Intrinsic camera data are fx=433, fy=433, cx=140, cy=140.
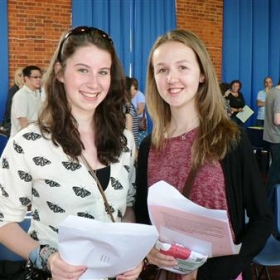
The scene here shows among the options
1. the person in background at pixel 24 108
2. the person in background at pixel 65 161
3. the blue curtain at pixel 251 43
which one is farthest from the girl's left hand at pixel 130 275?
the blue curtain at pixel 251 43

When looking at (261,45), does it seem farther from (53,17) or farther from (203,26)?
(53,17)

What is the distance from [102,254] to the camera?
116 cm

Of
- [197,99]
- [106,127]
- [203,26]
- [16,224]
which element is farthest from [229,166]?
[203,26]

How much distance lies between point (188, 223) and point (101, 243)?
302 mm

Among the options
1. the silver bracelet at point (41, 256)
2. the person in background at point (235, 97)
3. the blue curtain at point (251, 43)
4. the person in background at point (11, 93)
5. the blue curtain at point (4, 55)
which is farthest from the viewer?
the blue curtain at point (251, 43)

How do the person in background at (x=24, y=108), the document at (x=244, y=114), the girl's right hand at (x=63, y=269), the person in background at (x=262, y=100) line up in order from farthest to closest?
the person in background at (x=262, y=100) → the document at (x=244, y=114) → the person in background at (x=24, y=108) → the girl's right hand at (x=63, y=269)

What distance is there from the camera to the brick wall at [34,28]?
7.32 meters

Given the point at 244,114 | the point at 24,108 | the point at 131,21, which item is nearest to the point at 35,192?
the point at 24,108

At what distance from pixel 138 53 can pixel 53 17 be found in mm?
1730

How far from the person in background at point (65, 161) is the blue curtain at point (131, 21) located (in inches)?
257

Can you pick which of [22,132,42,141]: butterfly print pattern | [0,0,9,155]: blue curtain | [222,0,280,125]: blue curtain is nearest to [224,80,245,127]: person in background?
[222,0,280,125]: blue curtain

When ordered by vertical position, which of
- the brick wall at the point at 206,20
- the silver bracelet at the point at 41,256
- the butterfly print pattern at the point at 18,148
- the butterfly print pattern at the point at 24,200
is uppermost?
the brick wall at the point at 206,20

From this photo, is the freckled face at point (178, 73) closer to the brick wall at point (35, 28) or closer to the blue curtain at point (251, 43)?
the brick wall at point (35, 28)

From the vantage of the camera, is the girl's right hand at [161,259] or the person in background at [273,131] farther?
the person in background at [273,131]
